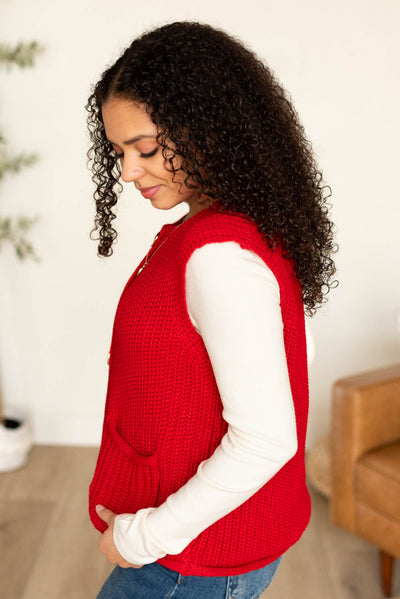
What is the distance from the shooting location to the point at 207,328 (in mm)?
685

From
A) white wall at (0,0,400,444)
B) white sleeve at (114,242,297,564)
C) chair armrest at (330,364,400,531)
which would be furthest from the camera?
white wall at (0,0,400,444)

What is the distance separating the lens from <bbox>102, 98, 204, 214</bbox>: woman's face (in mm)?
759

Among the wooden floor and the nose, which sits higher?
the nose

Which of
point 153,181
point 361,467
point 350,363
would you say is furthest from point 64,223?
point 153,181

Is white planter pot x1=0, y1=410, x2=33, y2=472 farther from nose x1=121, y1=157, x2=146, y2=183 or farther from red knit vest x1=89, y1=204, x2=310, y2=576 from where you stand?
nose x1=121, y1=157, x2=146, y2=183

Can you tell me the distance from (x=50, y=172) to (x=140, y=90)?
201cm

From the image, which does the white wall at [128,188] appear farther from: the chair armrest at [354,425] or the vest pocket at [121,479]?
the vest pocket at [121,479]

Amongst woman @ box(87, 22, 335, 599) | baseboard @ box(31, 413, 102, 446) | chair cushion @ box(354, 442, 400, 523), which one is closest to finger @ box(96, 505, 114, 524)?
woman @ box(87, 22, 335, 599)

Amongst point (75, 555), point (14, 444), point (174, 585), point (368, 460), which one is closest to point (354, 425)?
point (368, 460)

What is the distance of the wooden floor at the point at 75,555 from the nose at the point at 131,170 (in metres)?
1.57

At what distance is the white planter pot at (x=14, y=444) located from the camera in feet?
8.63

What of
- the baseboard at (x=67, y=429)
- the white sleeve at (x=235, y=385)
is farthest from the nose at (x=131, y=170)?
the baseboard at (x=67, y=429)

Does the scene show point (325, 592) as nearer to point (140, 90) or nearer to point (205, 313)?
point (205, 313)

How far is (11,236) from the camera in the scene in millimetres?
2664
